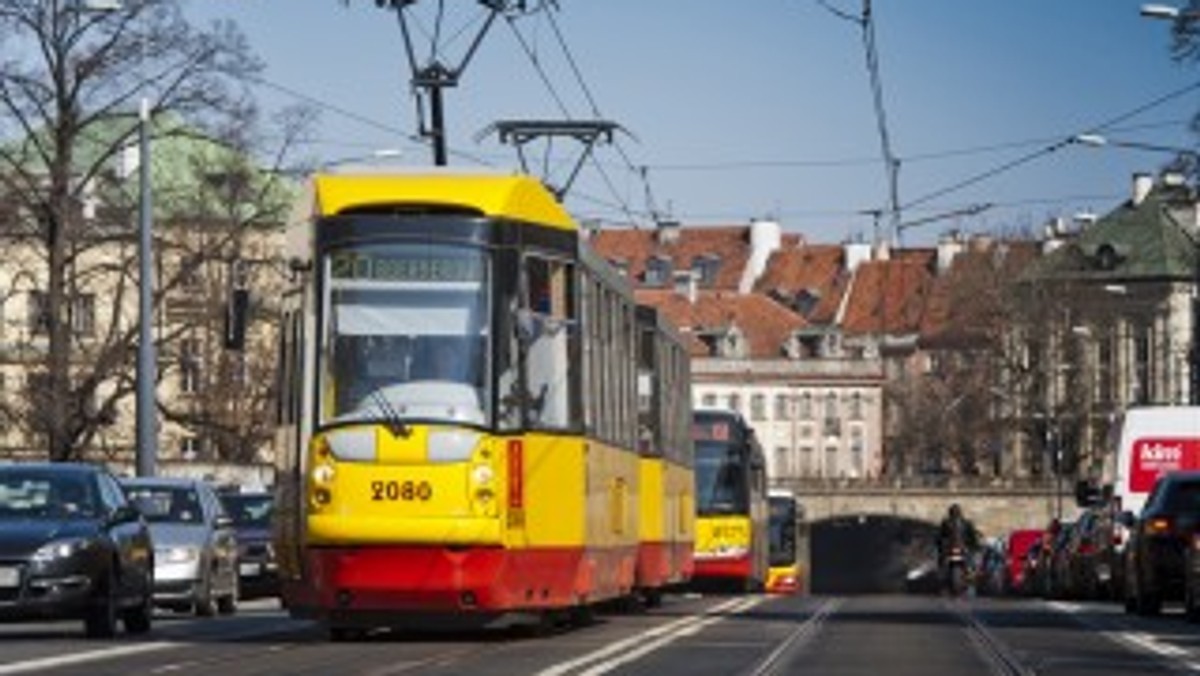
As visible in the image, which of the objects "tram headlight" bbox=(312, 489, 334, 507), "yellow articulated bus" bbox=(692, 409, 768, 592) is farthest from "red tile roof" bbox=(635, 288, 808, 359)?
"tram headlight" bbox=(312, 489, 334, 507)

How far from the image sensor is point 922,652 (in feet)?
96.9

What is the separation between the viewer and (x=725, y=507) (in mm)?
60969

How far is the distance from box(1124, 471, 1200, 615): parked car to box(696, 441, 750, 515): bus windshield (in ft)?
61.4

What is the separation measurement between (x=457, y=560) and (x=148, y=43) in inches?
1572

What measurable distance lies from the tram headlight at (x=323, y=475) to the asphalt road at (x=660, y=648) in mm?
1242

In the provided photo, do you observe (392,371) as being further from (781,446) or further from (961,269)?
(781,446)

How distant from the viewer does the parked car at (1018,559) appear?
258ft

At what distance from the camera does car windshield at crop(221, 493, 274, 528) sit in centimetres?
5172

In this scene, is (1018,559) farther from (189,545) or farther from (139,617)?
(139,617)

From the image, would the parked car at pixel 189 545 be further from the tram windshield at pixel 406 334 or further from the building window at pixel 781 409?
the building window at pixel 781 409

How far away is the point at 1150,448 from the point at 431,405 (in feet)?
75.6

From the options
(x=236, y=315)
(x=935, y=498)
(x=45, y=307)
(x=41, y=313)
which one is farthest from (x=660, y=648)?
(x=935, y=498)

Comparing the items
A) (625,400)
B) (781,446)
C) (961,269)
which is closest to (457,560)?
(625,400)

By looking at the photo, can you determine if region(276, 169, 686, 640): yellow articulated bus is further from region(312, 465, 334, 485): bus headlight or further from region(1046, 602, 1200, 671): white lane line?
region(1046, 602, 1200, 671): white lane line
